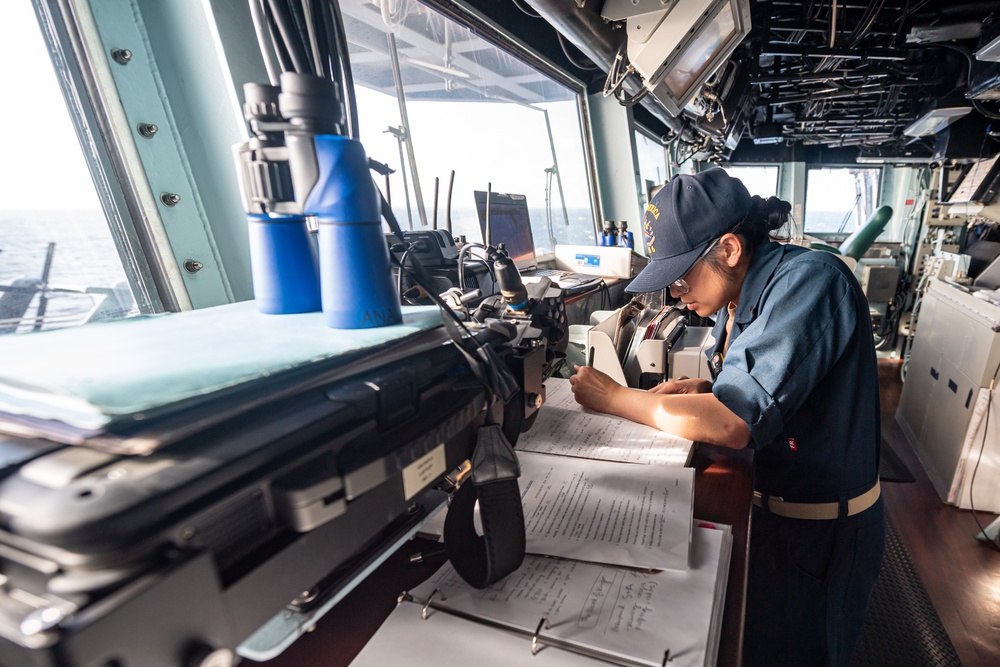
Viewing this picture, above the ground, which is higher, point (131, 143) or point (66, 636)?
A: point (131, 143)

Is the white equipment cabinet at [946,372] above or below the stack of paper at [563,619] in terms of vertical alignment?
below

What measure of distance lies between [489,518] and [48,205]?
93 cm

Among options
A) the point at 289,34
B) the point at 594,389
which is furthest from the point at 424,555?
the point at 289,34

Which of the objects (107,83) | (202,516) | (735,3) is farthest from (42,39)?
(735,3)

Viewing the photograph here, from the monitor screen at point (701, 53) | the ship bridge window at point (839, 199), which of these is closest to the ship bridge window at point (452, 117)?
the monitor screen at point (701, 53)

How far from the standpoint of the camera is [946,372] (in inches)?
93.3

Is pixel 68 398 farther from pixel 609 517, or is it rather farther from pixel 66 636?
pixel 609 517

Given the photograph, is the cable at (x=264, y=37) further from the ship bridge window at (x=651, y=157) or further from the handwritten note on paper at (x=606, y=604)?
the ship bridge window at (x=651, y=157)

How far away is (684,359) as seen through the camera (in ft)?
4.20

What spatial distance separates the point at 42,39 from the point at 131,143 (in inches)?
7.5

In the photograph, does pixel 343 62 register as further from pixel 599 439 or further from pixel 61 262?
pixel 599 439

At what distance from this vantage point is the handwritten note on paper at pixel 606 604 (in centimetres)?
47

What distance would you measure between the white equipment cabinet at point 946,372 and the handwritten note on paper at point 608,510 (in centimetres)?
211

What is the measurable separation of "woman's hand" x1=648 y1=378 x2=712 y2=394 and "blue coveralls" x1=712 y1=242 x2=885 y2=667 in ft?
0.58
